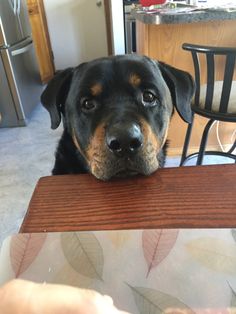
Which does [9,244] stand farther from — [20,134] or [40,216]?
[20,134]

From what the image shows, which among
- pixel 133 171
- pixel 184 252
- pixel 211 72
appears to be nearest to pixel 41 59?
pixel 211 72

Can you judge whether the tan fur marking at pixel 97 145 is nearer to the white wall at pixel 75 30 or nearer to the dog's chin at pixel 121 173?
the dog's chin at pixel 121 173

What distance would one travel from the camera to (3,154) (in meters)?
2.61

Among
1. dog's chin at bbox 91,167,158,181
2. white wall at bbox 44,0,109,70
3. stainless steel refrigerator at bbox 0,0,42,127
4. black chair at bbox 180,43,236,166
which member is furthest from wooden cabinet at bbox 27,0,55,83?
dog's chin at bbox 91,167,158,181

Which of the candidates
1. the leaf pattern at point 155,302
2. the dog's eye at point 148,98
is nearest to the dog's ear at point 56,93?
the dog's eye at point 148,98

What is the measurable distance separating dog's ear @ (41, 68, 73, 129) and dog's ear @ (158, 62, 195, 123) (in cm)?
32

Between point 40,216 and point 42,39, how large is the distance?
16.5 feet

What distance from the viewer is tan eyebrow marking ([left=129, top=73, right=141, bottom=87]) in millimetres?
827

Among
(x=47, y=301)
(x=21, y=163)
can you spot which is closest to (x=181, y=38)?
(x=21, y=163)

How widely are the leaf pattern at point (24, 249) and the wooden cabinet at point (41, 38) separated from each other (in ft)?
15.1

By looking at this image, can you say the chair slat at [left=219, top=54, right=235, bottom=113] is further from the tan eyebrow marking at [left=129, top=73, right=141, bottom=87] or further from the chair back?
the tan eyebrow marking at [left=129, top=73, right=141, bottom=87]

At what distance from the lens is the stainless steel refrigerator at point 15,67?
9.49 feet

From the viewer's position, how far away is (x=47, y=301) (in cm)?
23

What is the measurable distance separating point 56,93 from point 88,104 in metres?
0.13
